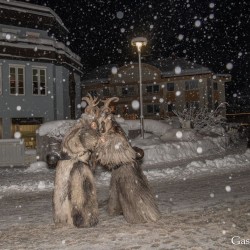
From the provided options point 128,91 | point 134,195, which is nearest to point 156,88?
point 128,91

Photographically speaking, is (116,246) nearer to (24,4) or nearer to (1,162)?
(1,162)

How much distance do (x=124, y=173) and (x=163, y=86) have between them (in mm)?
44497

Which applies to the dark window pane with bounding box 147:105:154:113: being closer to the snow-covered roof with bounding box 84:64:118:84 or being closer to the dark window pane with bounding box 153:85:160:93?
A: the dark window pane with bounding box 153:85:160:93

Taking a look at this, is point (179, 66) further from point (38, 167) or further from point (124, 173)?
point (124, 173)

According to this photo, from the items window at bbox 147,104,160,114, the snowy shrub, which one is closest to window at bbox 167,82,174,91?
window at bbox 147,104,160,114

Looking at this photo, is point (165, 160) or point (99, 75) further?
point (99, 75)

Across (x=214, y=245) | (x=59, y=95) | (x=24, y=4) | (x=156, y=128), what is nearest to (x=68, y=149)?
(x=214, y=245)

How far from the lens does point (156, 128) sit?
83.5 feet

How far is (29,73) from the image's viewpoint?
2625 cm

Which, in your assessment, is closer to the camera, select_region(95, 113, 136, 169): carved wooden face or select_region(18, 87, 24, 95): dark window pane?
select_region(95, 113, 136, 169): carved wooden face

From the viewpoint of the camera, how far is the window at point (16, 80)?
84.4 feet

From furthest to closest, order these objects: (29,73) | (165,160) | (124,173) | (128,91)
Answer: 1. (128,91)
2. (29,73)
3. (165,160)
4. (124,173)

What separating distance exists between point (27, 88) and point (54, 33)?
7.05m

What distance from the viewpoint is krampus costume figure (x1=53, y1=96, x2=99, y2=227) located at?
624 cm
